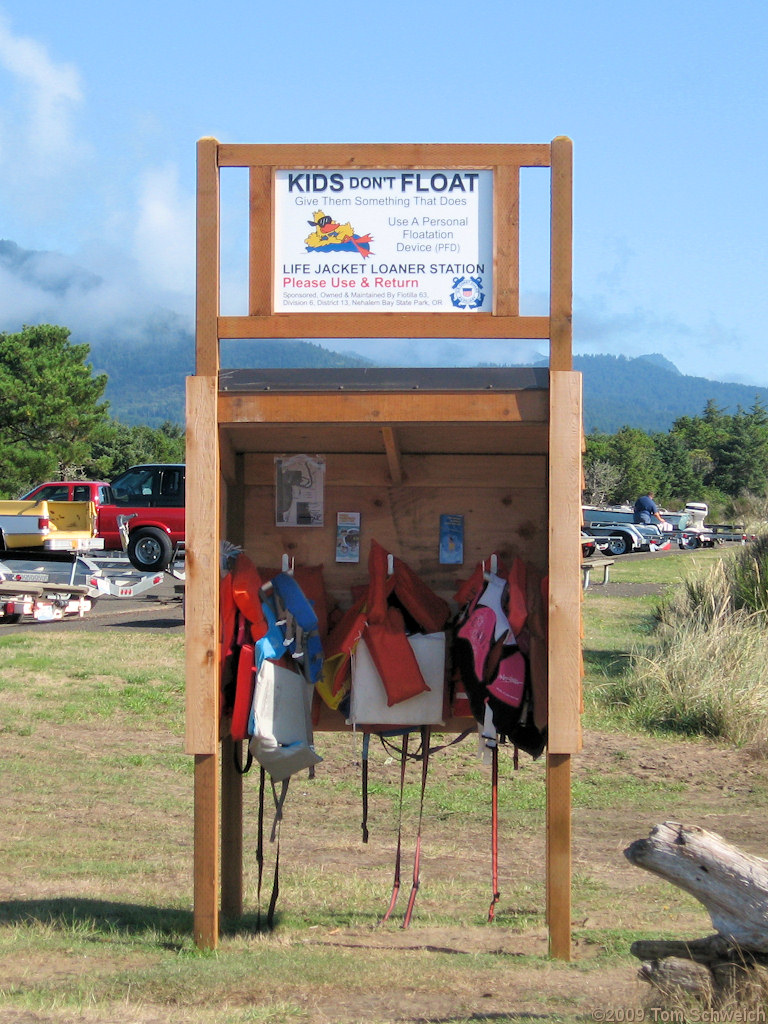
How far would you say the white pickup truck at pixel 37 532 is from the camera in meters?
A: 23.1

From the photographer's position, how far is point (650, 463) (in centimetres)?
9250

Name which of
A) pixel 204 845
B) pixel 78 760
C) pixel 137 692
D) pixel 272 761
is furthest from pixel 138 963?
pixel 137 692

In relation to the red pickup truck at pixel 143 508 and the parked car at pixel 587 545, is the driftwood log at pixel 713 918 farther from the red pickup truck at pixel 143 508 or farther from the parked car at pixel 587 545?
the red pickup truck at pixel 143 508

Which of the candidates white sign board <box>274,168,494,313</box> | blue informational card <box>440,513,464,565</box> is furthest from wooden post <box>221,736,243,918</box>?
white sign board <box>274,168,494,313</box>

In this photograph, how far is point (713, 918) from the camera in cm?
392

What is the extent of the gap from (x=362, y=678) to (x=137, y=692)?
692 cm

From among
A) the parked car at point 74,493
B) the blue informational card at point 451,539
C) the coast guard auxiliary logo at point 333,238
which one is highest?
the coast guard auxiliary logo at point 333,238

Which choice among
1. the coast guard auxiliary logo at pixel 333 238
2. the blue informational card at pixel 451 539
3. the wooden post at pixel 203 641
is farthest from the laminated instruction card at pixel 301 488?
the coast guard auxiliary logo at pixel 333 238

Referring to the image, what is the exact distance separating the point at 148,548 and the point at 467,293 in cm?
2016

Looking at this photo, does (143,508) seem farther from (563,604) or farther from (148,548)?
(563,604)

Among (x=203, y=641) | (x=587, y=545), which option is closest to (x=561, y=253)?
(x=203, y=641)

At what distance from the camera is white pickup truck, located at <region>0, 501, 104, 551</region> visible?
23125mm

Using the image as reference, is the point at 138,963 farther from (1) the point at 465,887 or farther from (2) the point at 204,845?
(1) the point at 465,887

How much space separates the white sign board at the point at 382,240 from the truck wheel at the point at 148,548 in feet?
64.6
